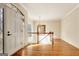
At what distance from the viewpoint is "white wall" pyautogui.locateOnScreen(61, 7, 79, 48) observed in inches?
159

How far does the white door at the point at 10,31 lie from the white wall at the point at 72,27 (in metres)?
1.72

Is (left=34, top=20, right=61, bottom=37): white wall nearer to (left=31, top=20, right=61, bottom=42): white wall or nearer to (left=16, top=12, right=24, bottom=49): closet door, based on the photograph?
(left=31, top=20, right=61, bottom=42): white wall

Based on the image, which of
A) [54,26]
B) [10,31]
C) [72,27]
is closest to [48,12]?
[54,26]

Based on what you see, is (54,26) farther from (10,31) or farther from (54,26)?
(10,31)

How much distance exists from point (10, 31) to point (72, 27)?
2.16m

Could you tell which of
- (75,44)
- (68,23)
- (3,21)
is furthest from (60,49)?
(3,21)

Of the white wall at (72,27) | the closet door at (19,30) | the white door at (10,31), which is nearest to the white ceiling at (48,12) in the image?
the white wall at (72,27)

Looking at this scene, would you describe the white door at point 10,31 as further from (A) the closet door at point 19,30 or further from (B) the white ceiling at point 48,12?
(B) the white ceiling at point 48,12

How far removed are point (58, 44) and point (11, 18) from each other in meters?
1.72

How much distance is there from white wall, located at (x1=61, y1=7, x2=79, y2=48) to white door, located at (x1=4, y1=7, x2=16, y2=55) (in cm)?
172

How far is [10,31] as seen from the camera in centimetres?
289

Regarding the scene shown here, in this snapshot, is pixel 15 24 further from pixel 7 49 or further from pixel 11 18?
pixel 7 49

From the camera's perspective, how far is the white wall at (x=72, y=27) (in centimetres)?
405

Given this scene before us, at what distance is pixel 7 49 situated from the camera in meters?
2.79
